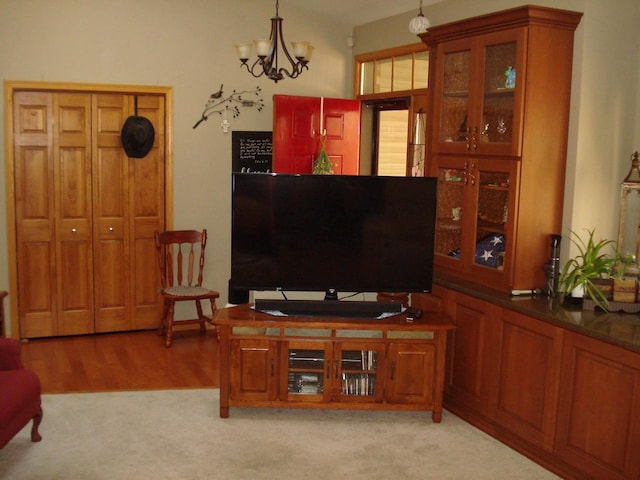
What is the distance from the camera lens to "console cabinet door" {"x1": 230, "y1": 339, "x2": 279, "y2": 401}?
436cm

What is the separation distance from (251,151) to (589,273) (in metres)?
3.47

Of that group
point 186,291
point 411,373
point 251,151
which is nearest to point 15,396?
point 411,373

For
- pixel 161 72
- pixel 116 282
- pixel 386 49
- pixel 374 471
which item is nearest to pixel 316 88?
pixel 386 49

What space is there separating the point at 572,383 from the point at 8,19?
487 cm

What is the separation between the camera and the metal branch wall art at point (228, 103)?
20.9 ft

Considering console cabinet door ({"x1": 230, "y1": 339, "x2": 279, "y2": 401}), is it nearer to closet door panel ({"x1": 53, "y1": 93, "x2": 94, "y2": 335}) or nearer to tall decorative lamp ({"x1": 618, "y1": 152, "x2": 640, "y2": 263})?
tall decorative lamp ({"x1": 618, "y1": 152, "x2": 640, "y2": 263})

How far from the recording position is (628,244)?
14.0ft

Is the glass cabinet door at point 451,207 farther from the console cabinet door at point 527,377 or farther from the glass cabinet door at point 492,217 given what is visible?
the console cabinet door at point 527,377

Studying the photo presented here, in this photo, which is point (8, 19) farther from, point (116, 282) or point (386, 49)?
point (386, 49)

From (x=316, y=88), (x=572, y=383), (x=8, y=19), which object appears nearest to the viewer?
(x=572, y=383)

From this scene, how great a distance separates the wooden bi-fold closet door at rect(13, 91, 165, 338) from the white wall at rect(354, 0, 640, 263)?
3.55 m

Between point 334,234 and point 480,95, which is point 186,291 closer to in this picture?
point 334,234

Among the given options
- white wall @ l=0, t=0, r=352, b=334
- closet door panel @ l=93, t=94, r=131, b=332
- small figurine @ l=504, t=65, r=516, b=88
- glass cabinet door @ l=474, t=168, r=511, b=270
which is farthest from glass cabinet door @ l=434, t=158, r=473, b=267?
closet door panel @ l=93, t=94, r=131, b=332

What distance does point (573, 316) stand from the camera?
373 centimetres
